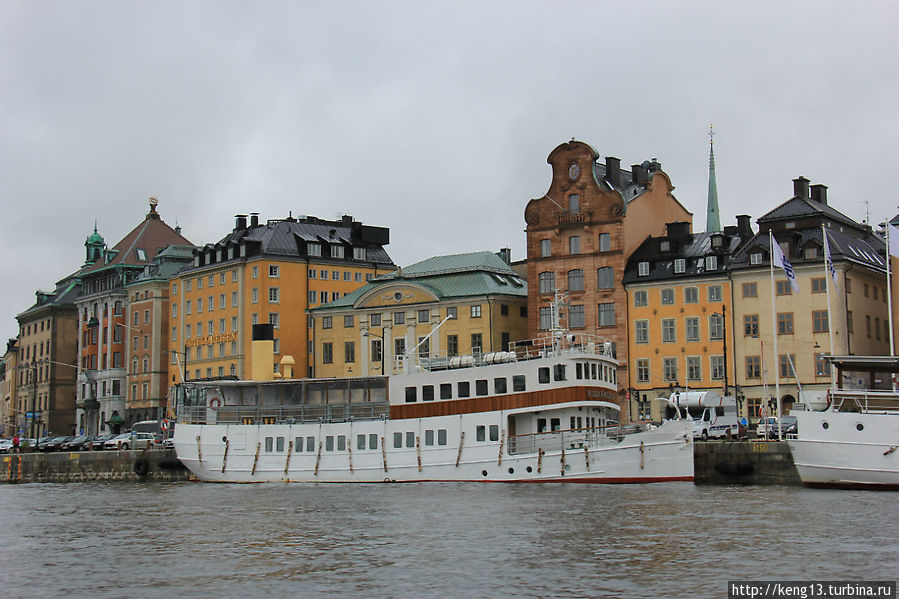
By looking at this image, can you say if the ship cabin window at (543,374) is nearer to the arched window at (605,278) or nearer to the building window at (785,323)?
the building window at (785,323)

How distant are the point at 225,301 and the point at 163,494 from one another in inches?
2070

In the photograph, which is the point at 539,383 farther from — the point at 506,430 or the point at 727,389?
the point at 727,389

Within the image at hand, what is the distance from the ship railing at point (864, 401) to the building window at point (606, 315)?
123 ft

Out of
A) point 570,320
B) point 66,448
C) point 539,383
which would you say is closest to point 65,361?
point 66,448

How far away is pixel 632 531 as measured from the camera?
3819cm

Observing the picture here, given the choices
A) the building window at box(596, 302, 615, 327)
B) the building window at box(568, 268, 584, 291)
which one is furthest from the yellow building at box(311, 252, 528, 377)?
the building window at box(596, 302, 615, 327)

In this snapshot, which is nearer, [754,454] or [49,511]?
[49,511]

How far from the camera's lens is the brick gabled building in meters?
90.0

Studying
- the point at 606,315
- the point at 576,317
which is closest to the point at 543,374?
the point at 606,315

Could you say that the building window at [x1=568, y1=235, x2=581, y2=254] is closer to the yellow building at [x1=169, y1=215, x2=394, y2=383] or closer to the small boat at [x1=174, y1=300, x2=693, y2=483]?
the small boat at [x1=174, y1=300, x2=693, y2=483]

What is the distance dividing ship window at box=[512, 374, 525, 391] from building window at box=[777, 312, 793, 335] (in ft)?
93.9

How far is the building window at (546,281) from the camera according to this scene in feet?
302

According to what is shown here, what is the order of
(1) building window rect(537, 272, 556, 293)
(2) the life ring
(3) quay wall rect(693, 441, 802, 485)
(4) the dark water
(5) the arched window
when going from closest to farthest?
(4) the dark water
(3) quay wall rect(693, 441, 802, 485)
(2) the life ring
(5) the arched window
(1) building window rect(537, 272, 556, 293)

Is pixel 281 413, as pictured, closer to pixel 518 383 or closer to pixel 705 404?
pixel 518 383
